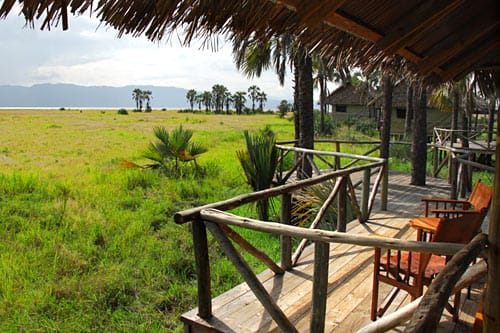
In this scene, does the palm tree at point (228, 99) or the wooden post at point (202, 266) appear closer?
the wooden post at point (202, 266)

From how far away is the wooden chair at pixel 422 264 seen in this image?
2418mm

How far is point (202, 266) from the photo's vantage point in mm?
3055

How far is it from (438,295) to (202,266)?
2.04 metres

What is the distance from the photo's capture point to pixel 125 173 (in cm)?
1189

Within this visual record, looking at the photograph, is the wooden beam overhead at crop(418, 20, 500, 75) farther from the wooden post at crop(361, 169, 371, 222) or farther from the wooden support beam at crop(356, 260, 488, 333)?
the wooden post at crop(361, 169, 371, 222)

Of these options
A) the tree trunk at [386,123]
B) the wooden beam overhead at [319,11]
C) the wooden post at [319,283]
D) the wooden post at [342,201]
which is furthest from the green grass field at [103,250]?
the tree trunk at [386,123]

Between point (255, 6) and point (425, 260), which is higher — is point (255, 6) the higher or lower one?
the higher one

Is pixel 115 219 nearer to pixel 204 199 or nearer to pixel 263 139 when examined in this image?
pixel 204 199

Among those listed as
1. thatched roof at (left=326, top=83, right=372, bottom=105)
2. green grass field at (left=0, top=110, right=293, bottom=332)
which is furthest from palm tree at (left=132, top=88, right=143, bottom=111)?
green grass field at (left=0, top=110, right=293, bottom=332)

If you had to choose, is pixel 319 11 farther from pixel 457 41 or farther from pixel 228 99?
pixel 228 99

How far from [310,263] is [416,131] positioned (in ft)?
21.8

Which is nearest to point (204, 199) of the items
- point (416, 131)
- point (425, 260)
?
point (416, 131)

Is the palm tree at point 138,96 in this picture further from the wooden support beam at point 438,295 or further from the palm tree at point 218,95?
the wooden support beam at point 438,295

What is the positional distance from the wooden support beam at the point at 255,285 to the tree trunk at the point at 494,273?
1293 mm
